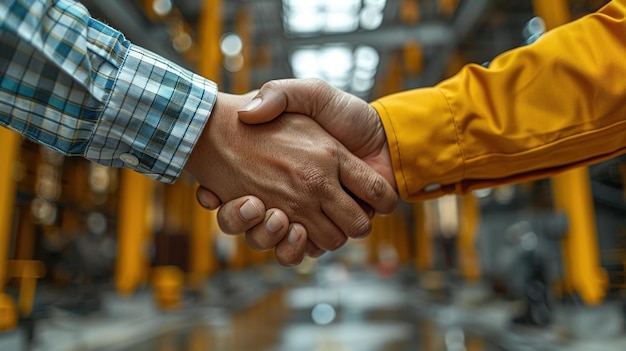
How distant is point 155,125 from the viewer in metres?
1.46

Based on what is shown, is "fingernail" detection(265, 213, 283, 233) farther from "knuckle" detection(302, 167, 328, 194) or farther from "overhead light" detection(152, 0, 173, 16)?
"overhead light" detection(152, 0, 173, 16)

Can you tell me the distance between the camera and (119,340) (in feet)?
16.0

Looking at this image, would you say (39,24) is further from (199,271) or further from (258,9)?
(258,9)

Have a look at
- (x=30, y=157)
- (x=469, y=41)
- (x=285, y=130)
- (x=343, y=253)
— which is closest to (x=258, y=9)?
(x=469, y=41)

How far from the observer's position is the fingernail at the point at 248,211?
5.50 feet

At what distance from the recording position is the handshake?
5.49ft

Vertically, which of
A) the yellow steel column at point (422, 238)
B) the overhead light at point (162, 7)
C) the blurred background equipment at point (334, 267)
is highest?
the overhead light at point (162, 7)

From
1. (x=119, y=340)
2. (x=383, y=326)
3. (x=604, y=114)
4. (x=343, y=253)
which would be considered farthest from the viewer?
Answer: (x=343, y=253)

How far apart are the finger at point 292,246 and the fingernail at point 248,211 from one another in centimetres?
17

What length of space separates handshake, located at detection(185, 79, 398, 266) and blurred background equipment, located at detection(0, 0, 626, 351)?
49.2 inches

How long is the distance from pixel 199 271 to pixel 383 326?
Answer: 12.4ft

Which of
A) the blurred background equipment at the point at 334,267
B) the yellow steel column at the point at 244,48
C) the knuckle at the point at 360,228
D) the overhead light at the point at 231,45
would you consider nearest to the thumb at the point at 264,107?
the knuckle at the point at 360,228

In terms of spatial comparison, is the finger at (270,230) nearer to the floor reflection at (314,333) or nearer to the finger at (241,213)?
the finger at (241,213)

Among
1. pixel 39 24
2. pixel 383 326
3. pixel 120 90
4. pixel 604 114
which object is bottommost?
pixel 383 326
